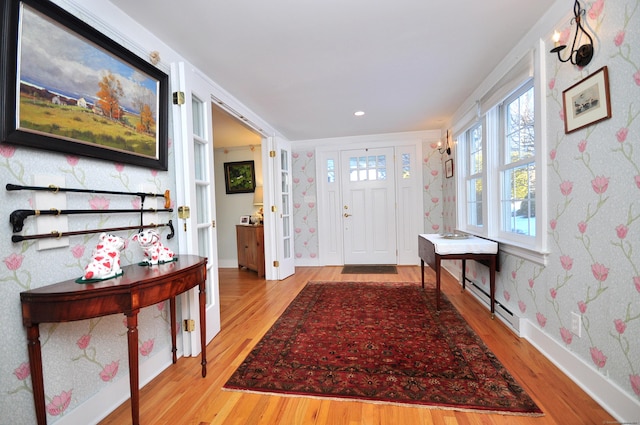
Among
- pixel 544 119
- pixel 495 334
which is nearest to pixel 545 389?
pixel 495 334

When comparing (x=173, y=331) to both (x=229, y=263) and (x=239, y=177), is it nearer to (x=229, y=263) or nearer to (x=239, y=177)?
(x=229, y=263)

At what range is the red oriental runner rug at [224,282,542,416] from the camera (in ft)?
5.03

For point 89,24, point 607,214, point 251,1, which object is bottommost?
point 607,214

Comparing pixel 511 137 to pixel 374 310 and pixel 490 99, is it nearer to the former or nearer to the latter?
pixel 490 99

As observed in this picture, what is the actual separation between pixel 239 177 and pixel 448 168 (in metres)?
3.45

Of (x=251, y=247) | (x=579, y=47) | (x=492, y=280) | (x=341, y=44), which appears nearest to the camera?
(x=579, y=47)

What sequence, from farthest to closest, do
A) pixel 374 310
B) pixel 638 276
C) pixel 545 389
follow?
pixel 374 310 → pixel 545 389 → pixel 638 276

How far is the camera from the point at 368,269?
4.64 meters

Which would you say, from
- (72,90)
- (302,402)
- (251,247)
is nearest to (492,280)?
(302,402)

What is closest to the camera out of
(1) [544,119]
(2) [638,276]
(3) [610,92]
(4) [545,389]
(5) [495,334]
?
(2) [638,276]

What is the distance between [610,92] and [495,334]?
1738mm

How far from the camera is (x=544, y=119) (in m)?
1.89

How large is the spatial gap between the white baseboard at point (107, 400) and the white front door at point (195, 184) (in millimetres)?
293

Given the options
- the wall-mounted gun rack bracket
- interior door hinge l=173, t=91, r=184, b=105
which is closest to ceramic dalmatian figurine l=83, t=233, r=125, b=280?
the wall-mounted gun rack bracket
